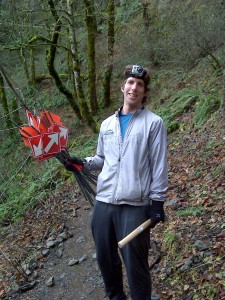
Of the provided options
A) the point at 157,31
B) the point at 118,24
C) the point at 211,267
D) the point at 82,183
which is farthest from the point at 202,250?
the point at 118,24

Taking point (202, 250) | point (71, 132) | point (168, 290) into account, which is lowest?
point (71, 132)

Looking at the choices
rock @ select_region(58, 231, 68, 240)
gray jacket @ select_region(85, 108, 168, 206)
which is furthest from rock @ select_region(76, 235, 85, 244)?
gray jacket @ select_region(85, 108, 168, 206)

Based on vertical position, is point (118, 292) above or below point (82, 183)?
below

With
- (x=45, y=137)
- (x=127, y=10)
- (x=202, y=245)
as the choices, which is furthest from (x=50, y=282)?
(x=127, y=10)

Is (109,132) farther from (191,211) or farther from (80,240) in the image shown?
(80,240)

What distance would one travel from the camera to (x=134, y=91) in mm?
3277

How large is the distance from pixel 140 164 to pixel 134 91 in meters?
0.64

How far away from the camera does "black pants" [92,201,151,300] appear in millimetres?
3215

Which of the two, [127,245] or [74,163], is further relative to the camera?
[74,163]

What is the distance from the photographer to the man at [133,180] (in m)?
3.17

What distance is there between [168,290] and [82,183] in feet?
4.94

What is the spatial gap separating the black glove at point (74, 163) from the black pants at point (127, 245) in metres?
0.57

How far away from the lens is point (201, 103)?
8898 millimetres

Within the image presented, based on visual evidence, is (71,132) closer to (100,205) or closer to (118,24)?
(118,24)
